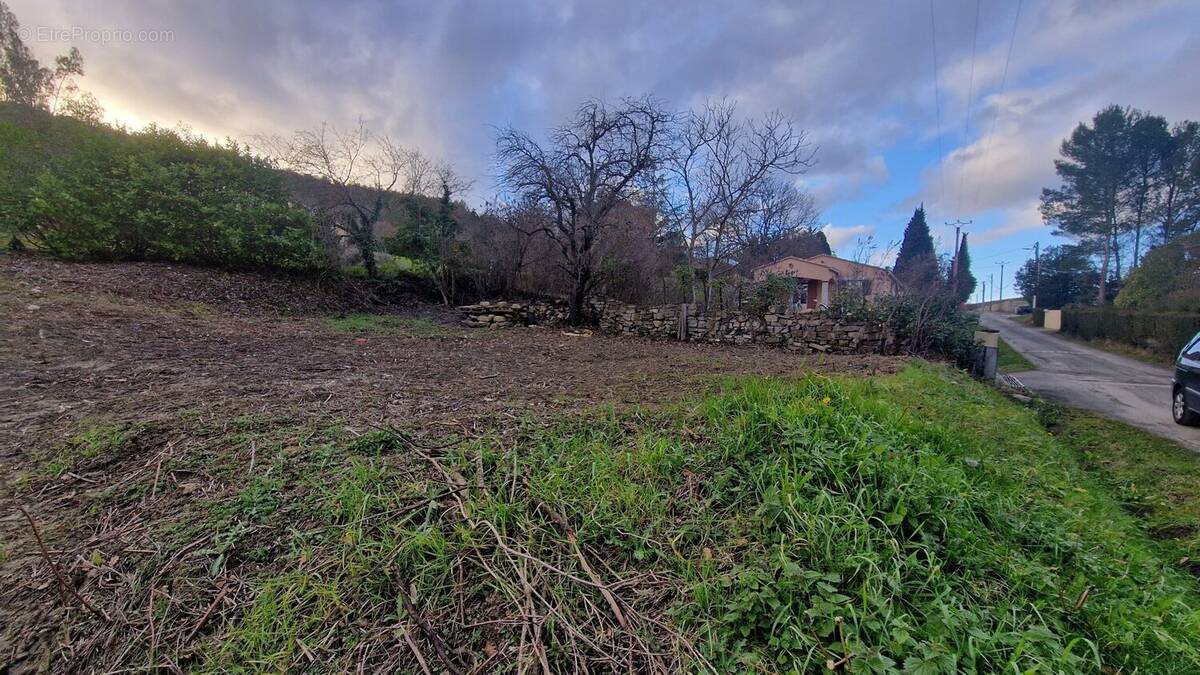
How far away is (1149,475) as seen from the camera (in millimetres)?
3568

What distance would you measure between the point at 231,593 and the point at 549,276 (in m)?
11.3

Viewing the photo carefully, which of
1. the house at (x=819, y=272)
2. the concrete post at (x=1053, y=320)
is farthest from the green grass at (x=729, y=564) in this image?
the concrete post at (x=1053, y=320)

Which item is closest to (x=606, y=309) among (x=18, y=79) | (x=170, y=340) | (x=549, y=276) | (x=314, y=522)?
(x=549, y=276)

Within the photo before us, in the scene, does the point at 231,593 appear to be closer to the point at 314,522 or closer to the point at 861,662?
the point at 314,522

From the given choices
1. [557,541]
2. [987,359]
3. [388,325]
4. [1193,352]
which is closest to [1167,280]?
[987,359]

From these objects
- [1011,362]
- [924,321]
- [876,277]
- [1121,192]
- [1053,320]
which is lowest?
[1011,362]

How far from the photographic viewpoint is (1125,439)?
15.2 feet

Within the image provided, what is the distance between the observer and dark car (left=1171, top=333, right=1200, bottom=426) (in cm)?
486

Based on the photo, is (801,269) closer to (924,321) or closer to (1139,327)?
(1139,327)

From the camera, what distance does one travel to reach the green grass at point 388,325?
7.45 m

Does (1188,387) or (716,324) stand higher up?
(716,324)

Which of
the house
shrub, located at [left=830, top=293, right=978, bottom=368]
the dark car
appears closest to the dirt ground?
shrub, located at [left=830, top=293, right=978, bottom=368]

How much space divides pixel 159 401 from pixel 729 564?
3557mm

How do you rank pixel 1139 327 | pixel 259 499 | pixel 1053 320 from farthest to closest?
pixel 1053 320, pixel 1139 327, pixel 259 499
